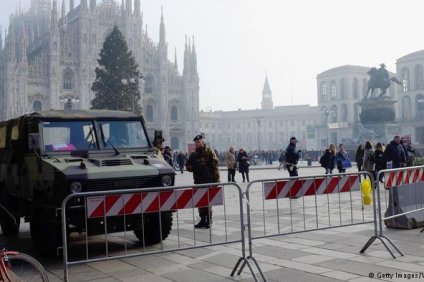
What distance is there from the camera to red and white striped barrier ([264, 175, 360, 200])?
21.6 ft

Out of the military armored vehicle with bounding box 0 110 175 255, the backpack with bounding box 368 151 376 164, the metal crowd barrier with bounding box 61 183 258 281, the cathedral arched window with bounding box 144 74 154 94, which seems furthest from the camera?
the cathedral arched window with bounding box 144 74 154 94

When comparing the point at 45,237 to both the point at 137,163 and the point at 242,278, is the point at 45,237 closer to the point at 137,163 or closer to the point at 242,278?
the point at 137,163

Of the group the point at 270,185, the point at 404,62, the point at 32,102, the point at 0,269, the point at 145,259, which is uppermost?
the point at 404,62

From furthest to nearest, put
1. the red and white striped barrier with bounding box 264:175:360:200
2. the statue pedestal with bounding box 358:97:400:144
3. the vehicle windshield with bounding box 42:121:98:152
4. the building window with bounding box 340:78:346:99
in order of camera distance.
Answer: the building window with bounding box 340:78:346:99 → the statue pedestal with bounding box 358:97:400:144 → the vehicle windshield with bounding box 42:121:98:152 → the red and white striped barrier with bounding box 264:175:360:200

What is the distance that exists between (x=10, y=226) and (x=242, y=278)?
560cm

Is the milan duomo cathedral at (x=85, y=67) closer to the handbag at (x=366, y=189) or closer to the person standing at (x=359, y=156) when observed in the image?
the person standing at (x=359, y=156)

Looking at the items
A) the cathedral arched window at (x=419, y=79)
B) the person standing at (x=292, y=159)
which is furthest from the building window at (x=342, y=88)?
the person standing at (x=292, y=159)

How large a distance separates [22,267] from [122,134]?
426 centimetres

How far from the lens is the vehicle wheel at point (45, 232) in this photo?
718 centimetres

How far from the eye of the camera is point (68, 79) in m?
68.9

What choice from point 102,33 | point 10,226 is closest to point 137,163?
point 10,226

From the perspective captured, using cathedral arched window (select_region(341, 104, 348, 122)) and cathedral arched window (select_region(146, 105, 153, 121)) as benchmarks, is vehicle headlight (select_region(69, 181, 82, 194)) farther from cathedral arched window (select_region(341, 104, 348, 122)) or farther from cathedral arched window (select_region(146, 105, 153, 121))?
cathedral arched window (select_region(341, 104, 348, 122))

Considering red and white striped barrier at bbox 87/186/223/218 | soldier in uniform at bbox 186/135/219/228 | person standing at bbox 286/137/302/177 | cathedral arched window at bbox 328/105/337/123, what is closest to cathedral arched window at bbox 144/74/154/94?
cathedral arched window at bbox 328/105/337/123

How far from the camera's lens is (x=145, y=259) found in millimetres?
7098
